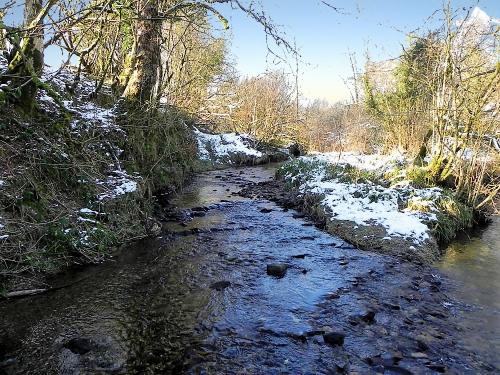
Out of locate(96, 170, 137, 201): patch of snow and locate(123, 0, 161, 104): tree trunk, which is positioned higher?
locate(123, 0, 161, 104): tree trunk

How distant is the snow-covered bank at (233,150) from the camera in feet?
60.6

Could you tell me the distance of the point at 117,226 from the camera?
6590 millimetres

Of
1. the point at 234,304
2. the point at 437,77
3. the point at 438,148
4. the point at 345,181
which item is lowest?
the point at 234,304

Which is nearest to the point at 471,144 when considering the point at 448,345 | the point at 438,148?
the point at 438,148

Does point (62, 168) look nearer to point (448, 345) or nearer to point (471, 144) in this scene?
point (448, 345)

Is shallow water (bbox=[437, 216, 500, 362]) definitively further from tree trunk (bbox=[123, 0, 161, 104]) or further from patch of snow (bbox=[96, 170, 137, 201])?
tree trunk (bbox=[123, 0, 161, 104])

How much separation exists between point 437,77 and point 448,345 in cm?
764

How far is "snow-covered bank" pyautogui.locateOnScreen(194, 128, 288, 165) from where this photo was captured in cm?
1848

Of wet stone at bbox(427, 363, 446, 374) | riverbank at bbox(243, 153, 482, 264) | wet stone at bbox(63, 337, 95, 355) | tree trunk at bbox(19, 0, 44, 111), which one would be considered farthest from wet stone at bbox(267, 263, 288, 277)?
tree trunk at bbox(19, 0, 44, 111)

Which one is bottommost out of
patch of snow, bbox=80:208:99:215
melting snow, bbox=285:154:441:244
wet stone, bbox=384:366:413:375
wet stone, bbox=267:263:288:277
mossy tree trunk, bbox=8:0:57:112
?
wet stone, bbox=384:366:413:375

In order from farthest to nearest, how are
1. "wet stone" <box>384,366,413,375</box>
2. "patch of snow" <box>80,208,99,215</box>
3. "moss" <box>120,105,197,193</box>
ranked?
"moss" <box>120,105,197,193</box>
"patch of snow" <box>80,208,99,215</box>
"wet stone" <box>384,366,413,375</box>

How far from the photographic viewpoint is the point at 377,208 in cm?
823

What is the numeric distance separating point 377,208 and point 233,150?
Result: 1253 cm

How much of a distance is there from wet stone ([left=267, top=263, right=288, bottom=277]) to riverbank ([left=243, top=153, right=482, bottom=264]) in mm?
2023
